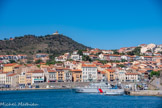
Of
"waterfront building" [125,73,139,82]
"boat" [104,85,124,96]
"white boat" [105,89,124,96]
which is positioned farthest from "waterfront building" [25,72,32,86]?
"white boat" [105,89,124,96]

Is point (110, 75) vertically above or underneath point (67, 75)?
underneath

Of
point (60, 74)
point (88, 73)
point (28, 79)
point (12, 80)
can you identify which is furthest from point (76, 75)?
point (12, 80)

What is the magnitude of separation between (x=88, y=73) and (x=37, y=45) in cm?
5817

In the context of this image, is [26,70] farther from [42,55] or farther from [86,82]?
[42,55]

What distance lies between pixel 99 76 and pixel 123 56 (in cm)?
2949

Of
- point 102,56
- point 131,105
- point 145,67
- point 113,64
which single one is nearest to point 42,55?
point 102,56

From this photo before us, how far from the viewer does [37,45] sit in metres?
142

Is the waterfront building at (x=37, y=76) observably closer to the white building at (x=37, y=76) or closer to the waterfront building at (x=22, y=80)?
the white building at (x=37, y=76)

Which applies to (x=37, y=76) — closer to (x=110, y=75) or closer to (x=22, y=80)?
(x=22, y=80)

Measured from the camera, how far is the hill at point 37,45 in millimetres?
130250

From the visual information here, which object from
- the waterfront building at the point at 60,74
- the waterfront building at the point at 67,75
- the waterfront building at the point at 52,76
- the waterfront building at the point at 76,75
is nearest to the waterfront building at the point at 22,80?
the waterfront building at the point at 52,76

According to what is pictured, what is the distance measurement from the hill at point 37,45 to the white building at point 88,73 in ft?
130

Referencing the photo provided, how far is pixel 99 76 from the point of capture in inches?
3494

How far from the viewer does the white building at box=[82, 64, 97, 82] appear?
3423 inches
